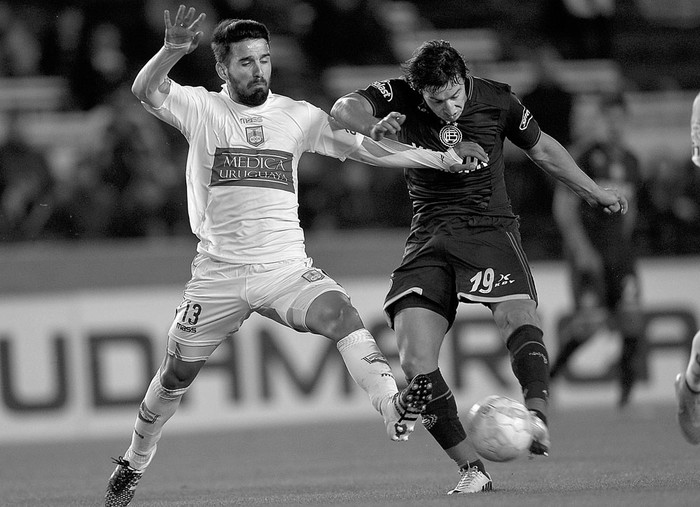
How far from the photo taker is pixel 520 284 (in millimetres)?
6273

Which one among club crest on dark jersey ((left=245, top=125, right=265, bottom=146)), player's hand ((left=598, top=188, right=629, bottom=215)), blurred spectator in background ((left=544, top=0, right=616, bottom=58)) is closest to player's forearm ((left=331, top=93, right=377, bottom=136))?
club crest on dark jersey ((left=245, top=125, right=265, bottom=146))

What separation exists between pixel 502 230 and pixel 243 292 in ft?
4.43

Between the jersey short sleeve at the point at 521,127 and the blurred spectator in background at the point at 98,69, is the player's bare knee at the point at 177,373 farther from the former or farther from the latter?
the blurred spectator in background at the point at 98,69

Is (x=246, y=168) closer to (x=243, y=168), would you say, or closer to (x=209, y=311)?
(x=243, y=168)

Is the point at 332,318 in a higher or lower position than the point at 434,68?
lower

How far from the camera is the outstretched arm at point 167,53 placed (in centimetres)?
595

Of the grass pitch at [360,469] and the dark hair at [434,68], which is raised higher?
the dark hair at [434,68]

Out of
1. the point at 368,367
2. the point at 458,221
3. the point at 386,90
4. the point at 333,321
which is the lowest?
the point at 368,367

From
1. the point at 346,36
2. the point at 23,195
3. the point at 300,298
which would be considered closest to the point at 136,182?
the point at 23,195

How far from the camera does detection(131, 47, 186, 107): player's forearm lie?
6020 mm

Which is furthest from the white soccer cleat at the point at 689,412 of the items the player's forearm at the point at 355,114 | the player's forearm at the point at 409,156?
the player's forearm at the point at 355,114

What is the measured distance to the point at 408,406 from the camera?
17.8 feet

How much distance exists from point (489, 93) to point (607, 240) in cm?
456

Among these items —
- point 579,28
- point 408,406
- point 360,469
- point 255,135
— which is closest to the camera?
point 408,406
